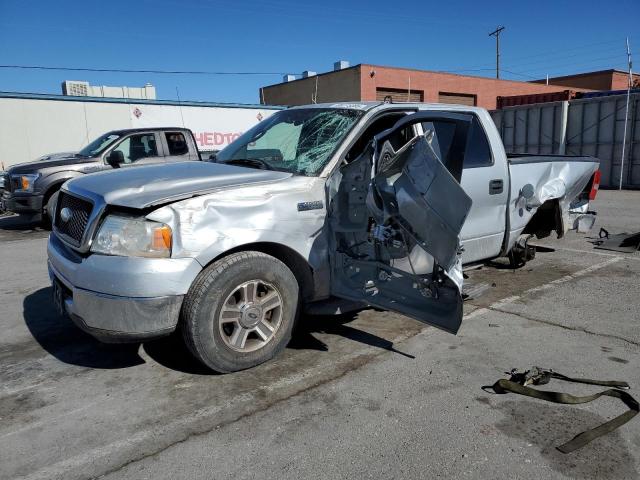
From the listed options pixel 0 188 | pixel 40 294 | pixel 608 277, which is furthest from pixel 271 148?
pixel 0 188

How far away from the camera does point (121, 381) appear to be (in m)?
3.43

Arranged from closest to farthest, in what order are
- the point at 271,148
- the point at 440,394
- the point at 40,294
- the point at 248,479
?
the point at 248,479, the point at 440,394, the point at 271,148, the point at 40,294

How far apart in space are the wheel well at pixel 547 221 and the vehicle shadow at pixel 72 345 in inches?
175

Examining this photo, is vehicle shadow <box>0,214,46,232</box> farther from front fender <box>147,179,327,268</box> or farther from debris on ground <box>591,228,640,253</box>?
debris on ground <box>591,228,640,253</box>

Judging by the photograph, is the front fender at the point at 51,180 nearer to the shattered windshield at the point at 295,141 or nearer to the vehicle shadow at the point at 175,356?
the shattered windshield at the point at 295,141

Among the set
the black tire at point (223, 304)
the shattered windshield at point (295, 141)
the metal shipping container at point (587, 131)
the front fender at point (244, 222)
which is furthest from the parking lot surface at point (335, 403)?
the metal shipping container at point (587, 131)

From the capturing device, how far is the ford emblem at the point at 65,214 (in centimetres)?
363

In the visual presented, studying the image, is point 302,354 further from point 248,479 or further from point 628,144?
point 628,144

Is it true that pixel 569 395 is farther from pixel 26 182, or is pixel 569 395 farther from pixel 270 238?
pixel 26 182

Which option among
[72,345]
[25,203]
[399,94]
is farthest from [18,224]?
[399,94]

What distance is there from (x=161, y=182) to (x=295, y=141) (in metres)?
1.30

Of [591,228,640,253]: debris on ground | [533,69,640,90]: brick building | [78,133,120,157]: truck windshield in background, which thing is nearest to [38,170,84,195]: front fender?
[78,133,120,157]: truck windshield in background

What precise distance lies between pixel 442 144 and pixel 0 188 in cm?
1247

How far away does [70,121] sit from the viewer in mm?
15719
